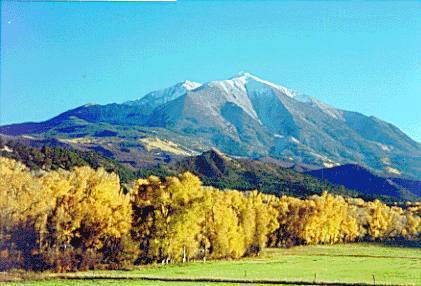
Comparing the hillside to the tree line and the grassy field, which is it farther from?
the grassy field

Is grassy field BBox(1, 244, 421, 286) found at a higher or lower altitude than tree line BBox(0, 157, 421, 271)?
lower

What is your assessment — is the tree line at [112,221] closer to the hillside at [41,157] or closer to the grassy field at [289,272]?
the grassy field at [289,272]

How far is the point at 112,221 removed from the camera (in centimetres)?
5188

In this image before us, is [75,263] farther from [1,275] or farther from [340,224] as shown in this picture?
[340,224]

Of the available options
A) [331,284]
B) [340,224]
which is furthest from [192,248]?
[340,224]

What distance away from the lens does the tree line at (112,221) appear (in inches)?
1740

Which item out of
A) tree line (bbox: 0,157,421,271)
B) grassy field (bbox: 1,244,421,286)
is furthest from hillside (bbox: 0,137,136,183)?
grassy field (bbox: 1,244,421,286)

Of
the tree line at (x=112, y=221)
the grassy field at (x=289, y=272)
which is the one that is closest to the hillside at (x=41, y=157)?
the tree line at (x=112, y=221)

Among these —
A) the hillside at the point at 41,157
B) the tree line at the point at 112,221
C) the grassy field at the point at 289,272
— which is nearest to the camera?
the grassy field at the point at 289,272

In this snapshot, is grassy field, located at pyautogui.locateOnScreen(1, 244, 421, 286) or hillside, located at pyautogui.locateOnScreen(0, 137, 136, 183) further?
hillside, located at pyautogui.locateOnScreen(0, 137, 136, 183)

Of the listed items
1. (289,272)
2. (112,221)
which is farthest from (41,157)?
(289,272)

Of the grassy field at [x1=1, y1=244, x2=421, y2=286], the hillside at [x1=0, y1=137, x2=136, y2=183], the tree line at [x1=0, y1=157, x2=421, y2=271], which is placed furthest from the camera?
the hillside at [x1=0, y1=137, x2=136, y2=183]

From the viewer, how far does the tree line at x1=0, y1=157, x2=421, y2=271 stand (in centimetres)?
4419

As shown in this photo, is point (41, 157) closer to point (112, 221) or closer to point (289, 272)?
point (112, 221)
